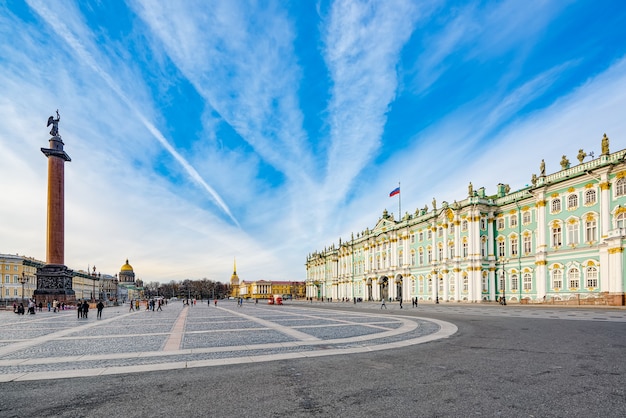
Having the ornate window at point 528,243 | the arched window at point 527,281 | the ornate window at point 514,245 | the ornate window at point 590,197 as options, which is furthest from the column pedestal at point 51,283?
the ornate window at point 590,197

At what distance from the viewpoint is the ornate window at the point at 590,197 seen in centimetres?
4238

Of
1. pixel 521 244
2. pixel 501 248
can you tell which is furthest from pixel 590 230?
pixel 501 248

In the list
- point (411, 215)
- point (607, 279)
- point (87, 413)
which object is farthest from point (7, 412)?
point (411, 215)

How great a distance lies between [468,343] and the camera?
45.6 feet

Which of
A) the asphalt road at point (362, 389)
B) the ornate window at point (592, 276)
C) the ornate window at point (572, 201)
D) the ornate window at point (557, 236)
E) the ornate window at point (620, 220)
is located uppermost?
the ornate window at point (572, 201)

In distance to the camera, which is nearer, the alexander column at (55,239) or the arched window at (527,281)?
the alexander column at (55,239)

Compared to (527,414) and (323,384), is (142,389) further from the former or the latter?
(527,414)

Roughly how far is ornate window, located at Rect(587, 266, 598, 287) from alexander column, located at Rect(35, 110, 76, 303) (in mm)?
64623

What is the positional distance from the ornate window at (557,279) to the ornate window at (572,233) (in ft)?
13.0

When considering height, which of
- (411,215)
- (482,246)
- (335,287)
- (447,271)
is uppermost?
(411,215)

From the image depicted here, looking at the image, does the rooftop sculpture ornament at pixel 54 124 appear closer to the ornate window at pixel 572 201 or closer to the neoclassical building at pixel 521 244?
the neoclassical building at pixel 521 244

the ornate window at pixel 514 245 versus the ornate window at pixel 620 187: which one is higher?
the ornate window at pixel 620 187

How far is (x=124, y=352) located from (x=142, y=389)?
5632 mm

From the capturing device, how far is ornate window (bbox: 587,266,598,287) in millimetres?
41500
